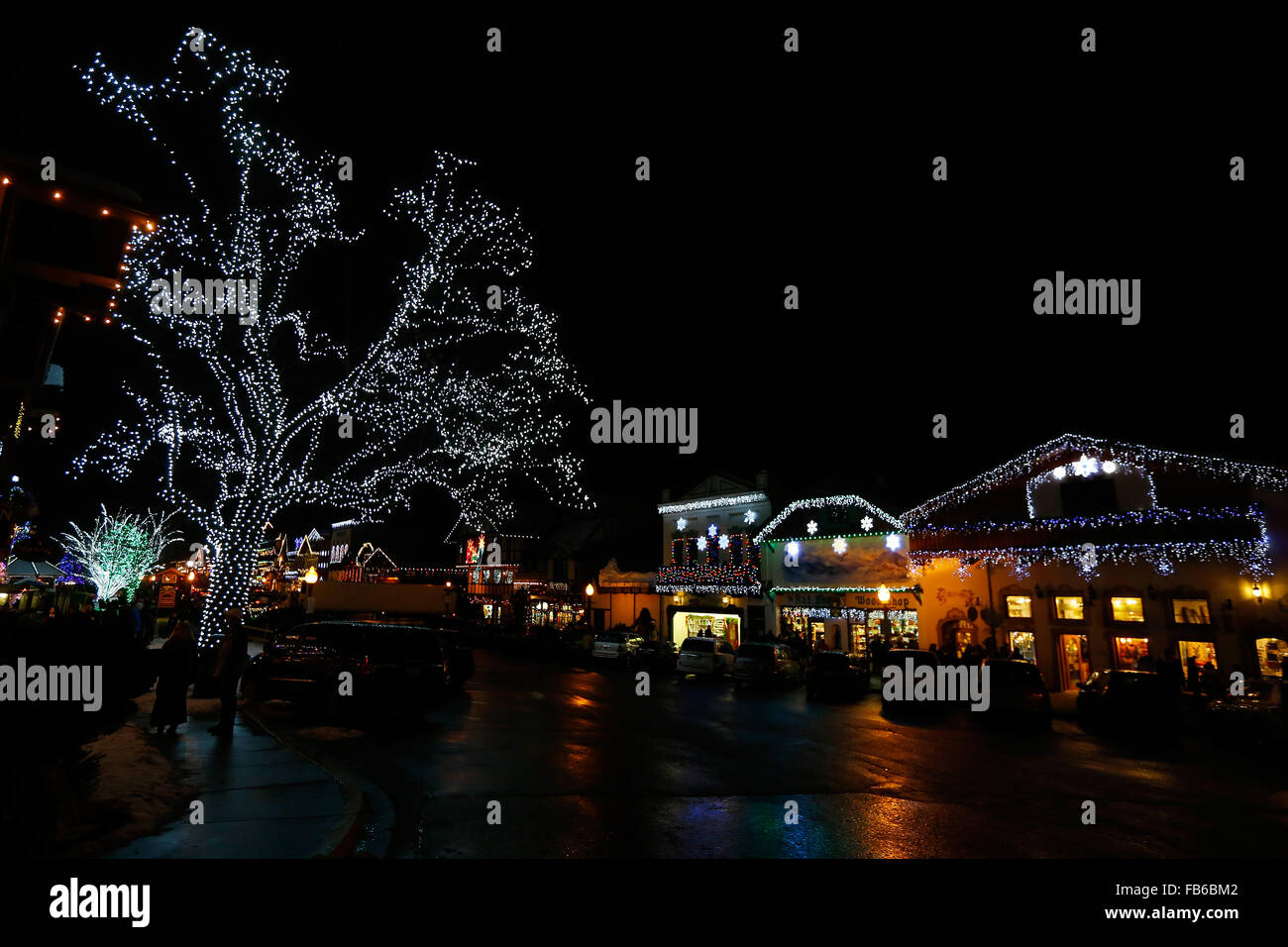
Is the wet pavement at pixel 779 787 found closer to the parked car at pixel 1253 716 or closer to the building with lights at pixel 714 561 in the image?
the parked car at pixel 1253 716

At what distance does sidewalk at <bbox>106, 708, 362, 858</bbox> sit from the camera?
5527mm

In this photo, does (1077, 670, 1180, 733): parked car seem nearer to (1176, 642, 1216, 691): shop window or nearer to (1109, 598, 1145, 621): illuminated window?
(1176, 642, 1216, 691): shop window

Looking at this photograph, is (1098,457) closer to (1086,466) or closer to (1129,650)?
(1086,466)

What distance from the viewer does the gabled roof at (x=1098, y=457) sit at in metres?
19.9

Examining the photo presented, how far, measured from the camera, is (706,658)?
26.0 metres

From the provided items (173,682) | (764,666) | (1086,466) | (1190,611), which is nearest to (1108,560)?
(1190,611)

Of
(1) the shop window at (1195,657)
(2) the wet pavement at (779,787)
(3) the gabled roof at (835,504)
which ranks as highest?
(3) the gabled roof at (835,504)

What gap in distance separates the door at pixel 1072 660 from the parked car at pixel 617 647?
14.7 meters

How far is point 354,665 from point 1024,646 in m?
21.1

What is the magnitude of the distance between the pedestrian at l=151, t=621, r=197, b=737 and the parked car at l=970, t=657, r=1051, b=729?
52.8ft

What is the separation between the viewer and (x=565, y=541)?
48969 mm
